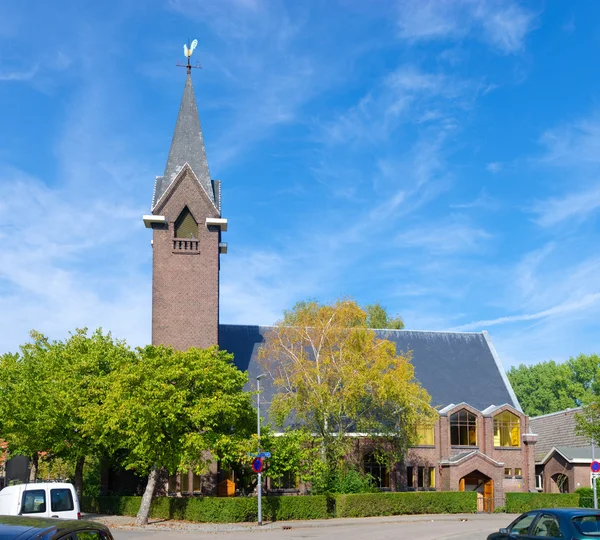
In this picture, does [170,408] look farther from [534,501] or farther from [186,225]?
[534,501]

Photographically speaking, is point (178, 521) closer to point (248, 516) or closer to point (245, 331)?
point (248, 516)

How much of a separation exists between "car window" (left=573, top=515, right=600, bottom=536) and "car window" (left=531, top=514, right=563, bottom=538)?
374mm

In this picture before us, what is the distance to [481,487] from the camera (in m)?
47.1

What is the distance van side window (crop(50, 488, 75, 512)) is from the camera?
65.8ft

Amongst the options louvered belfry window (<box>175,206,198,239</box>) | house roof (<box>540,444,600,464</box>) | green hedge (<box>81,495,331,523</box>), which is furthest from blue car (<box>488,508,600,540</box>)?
house roof (<box>540,444,600,464</box>)

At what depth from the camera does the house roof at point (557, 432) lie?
181 feet

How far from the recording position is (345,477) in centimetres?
3906

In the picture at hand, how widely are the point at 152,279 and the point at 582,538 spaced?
35.8 meters

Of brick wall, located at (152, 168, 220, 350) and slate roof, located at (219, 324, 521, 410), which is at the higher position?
brick wall, located at (152, 168, 220, 350)

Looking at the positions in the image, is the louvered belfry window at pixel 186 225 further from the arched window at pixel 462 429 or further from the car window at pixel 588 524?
the car window at pixel 588 524

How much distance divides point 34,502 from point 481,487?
111 ft

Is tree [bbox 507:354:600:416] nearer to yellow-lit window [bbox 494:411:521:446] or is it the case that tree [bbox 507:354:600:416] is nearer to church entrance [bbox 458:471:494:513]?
yellow-lit window [bbox 494:411:521:446]

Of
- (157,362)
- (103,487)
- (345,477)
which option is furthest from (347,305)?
(103,487)

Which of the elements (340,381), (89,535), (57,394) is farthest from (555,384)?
(89,535)
